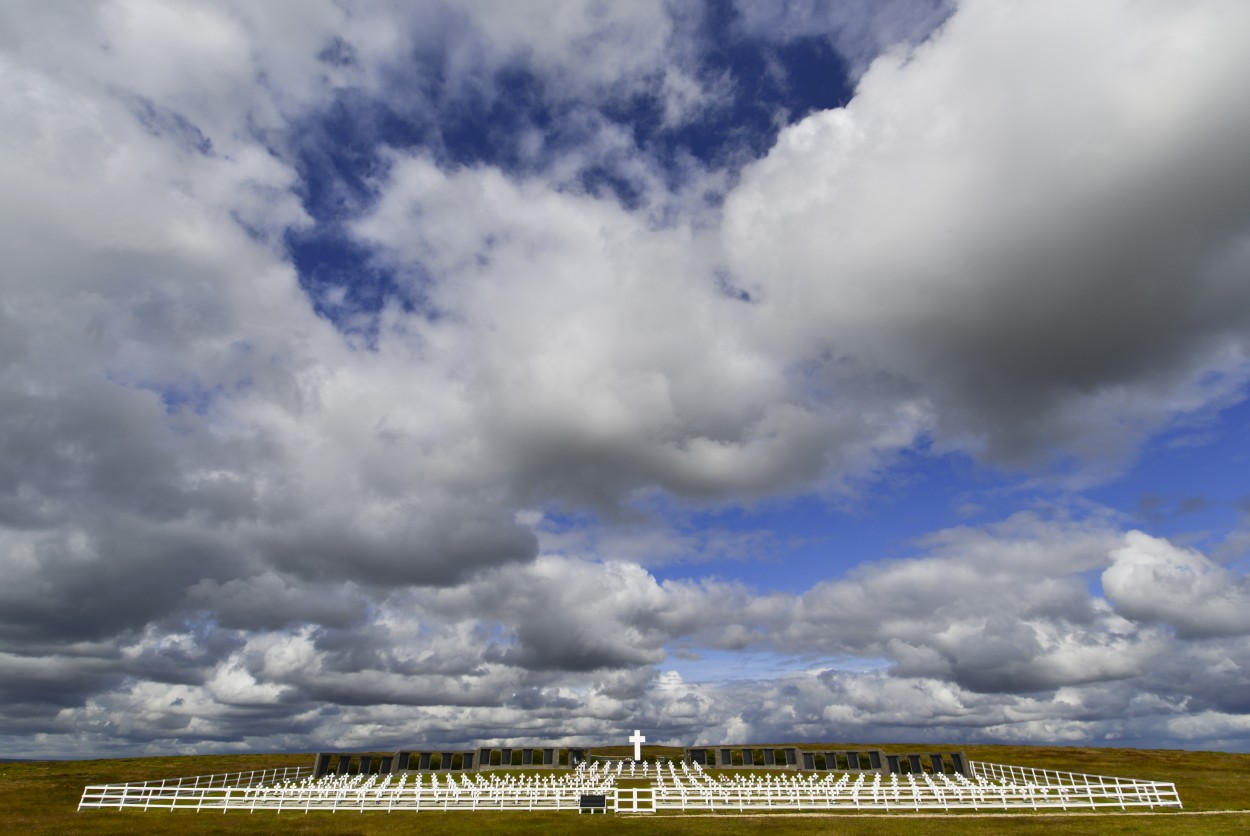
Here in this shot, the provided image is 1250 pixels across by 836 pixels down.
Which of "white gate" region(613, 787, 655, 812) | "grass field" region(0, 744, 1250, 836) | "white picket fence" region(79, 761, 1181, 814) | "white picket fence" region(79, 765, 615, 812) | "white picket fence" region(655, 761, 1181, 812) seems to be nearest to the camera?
"grass field" region(0, 744, 1250, 836)

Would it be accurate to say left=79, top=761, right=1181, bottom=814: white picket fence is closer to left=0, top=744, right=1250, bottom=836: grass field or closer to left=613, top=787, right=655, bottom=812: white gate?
left=613, top=787, right=655, bottom=812: white gate

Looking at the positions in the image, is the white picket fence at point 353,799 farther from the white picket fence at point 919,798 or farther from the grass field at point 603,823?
the white picket fence at point 919,798

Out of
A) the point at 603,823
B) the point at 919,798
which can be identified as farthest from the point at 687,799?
the point at 919,798

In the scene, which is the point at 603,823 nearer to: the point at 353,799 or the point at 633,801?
the point at 633,801

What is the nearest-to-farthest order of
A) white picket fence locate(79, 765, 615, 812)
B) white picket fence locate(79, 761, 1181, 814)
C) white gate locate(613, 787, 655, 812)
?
white gate locate(613, 787, 655, 812) → white picket fence locate(79, 761, 1181, 814) → white picket fence locate(79, 765, 615, 812)

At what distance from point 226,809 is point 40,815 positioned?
924 centimetres

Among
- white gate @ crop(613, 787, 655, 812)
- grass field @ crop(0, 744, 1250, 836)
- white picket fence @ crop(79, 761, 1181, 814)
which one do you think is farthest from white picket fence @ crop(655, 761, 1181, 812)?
grass field @ crop(0, 744, 1250, 836)

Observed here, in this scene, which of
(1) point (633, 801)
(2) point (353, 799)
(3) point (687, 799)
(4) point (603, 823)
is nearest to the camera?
(4) point (603, 823)

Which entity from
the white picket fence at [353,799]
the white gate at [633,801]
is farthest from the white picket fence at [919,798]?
the white picket fence at [353,799]

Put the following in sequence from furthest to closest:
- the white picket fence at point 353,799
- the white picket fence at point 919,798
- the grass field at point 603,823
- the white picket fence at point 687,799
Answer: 1. the white picket fence at point 353,799
2. the white picket fence at point 687,799
3. the white picket fence at point 919,798
4. the grass field at point 603,823

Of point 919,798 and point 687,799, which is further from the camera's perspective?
point 687,799

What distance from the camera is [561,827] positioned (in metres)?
34.2

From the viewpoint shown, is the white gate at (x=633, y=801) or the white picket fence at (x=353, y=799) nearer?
the white gate at (x=633, y=801)

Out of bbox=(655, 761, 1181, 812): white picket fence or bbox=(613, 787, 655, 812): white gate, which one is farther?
bbox=(655, 761, 1181, 812): white picket fence
